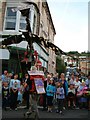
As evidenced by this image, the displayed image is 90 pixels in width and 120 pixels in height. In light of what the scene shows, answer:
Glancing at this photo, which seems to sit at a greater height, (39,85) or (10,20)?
(10,20)

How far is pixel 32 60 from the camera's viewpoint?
9547mm

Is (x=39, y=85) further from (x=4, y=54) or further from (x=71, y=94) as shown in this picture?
(x=4, y=54)

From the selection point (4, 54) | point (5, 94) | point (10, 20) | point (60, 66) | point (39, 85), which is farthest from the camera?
point (60, 66)

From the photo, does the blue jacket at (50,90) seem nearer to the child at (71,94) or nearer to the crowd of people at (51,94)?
the crowd of people at (51,94)

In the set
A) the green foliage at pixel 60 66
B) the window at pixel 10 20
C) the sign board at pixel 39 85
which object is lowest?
the sign board at pixel 39 85

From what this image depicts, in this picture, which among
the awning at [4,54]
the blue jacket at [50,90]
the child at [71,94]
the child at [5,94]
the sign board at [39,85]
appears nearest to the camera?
the sign board at [39,85]

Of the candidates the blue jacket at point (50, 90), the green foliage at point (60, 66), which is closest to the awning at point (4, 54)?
the blue jacket at point (50, 90)

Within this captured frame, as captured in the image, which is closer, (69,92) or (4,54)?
(69,92)

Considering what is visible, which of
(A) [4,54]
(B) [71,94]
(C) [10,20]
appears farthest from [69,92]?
(C) [10,20]

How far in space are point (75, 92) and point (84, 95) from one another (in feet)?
1.80

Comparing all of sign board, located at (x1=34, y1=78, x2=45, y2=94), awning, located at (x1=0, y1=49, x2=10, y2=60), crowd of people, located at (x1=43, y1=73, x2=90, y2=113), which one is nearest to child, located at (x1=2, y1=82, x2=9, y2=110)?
crowd of people, located at (x1=43, y1=73, x2=90, y2=113)

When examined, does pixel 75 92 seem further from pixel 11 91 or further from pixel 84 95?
pixel 11 91

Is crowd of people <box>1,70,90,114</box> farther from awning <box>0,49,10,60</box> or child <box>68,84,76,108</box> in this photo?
awning <box>0,49,10,60</box>

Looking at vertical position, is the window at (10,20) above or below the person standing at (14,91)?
above
